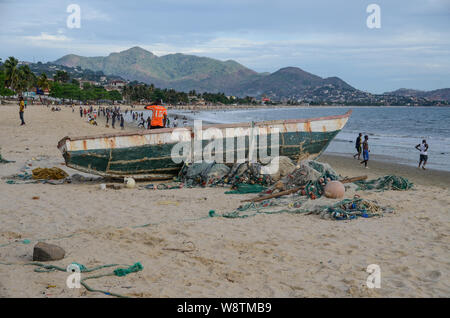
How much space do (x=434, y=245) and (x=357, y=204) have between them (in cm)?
181

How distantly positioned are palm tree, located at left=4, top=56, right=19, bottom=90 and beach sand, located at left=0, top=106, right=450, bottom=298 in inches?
3020

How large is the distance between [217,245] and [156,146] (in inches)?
221

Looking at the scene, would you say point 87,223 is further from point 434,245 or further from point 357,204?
point 434,245

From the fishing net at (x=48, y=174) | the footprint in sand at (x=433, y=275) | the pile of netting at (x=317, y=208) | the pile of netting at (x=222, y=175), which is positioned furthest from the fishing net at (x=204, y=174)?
the footprint in sand at (x=433, y=275)

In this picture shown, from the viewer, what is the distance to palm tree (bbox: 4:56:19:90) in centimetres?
7425

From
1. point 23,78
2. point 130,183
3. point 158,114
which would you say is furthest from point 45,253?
point 23,78

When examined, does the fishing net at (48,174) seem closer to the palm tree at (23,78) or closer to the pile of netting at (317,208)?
the pile of netting at (317,208)

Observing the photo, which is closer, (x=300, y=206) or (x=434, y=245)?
(x=434, y=245)

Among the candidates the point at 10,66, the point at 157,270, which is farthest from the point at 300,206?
the point at 10,66

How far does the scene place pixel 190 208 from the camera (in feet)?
25.6

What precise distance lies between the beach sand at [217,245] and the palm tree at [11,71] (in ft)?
252

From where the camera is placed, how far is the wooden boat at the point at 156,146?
33.1 ft
